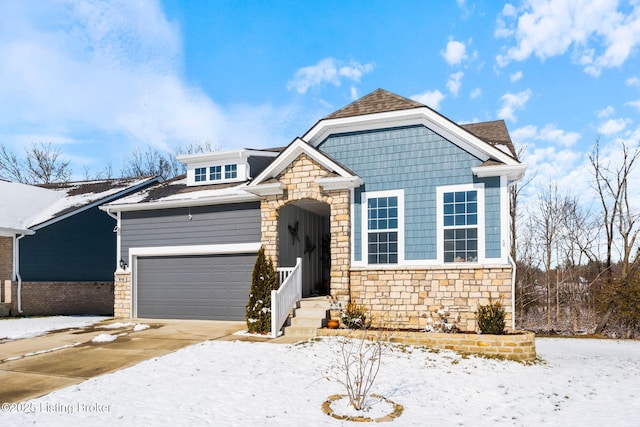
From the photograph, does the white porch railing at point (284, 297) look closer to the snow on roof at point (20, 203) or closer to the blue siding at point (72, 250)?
the blue siding at point (72, 250)

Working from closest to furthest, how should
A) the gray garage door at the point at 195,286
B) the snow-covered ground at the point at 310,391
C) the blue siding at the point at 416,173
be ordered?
the snow-covered ground at the point at 310,391, the blue siding at the point at 416,173, the gray garage door at the point at 195,286

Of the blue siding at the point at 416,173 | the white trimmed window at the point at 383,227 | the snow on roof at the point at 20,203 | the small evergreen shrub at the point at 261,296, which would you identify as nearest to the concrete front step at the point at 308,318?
the small evergreen shrub at the point at 261,296

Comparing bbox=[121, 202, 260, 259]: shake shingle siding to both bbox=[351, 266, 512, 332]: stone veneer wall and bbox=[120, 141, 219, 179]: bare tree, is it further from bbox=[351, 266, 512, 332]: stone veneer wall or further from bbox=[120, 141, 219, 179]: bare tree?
bbox=[120, 141, 219, 179]: bare tree

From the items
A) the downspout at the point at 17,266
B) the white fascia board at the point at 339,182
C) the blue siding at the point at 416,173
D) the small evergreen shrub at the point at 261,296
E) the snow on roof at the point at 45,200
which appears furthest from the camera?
the snow on roof at the point at 45,200

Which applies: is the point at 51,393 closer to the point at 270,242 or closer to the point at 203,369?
the point at 203,369

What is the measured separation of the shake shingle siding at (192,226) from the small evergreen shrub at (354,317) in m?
3.58

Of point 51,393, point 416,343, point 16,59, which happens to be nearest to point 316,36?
point 16,59

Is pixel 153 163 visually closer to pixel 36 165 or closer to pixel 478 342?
pixel 36 165

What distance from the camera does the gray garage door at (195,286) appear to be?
12.8 m

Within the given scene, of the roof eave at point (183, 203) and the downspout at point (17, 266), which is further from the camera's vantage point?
the downspout at point (17, 266)

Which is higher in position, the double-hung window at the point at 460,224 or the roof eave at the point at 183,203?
the roof eave at the point at 183,203

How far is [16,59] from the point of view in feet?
44.2

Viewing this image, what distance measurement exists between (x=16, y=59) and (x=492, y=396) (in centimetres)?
1561

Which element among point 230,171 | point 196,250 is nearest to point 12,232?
point 196,250
